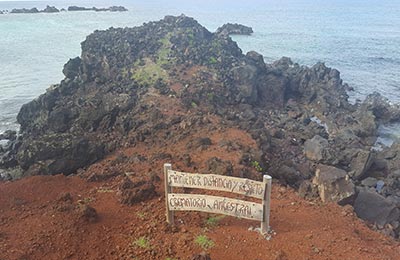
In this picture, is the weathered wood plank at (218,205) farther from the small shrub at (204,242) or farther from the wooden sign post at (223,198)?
the small shrub at (204,242)

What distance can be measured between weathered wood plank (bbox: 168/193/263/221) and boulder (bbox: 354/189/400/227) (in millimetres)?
→ 6741

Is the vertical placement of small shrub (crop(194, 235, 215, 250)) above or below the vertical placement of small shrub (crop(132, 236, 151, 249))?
above

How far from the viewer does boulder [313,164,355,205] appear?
45.7ft

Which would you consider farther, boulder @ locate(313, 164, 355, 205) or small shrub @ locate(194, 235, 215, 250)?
boulder @ locate(313, 164, 355, 205)

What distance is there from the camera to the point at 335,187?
46.6ft

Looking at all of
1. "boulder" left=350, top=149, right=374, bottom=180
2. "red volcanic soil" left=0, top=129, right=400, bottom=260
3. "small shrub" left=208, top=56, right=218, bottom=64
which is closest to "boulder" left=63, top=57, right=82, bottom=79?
"small shrub" left=208, top=56, right=218, bottom=64

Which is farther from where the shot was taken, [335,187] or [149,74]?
[149,74]

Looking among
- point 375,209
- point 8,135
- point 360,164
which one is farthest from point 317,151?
point 8,135

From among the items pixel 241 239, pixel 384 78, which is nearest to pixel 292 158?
pixel 241 239

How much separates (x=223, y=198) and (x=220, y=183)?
1.17 feet

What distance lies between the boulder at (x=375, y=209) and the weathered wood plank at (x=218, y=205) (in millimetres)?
6741

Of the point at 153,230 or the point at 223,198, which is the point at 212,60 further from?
the point at 223,198

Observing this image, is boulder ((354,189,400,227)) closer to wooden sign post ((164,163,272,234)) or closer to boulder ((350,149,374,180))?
boulder ((350,149,374,180))

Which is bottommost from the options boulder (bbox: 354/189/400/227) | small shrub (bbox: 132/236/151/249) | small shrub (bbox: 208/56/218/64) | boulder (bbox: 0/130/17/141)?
boulder (bbox: 0/130/17/141)
